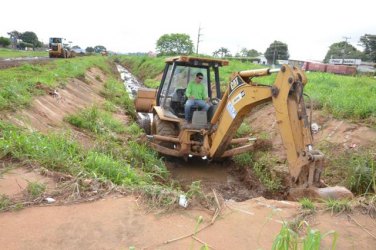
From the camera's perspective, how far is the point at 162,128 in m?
7.73

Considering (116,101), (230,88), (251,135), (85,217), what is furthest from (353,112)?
(116,101)

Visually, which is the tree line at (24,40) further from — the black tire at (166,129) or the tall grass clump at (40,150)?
the tall grass clump at (40,150)

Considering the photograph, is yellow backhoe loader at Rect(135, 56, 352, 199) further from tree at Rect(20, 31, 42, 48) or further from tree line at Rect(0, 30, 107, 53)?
tree at Rect(20, 31, 42, 48)

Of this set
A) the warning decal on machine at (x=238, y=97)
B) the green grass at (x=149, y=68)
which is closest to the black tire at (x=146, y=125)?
the warning decal on machine at (x=238, y=97)

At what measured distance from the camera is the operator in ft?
24.7

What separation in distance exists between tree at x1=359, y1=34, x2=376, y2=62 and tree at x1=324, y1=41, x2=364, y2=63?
102 cm

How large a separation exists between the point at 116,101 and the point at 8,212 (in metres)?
11.4

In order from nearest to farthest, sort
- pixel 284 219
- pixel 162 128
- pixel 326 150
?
pixel 284 219 → pixel 326 150 → pixel 162 128

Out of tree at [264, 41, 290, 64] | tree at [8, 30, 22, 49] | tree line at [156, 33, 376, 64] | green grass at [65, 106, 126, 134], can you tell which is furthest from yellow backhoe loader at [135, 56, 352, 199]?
tree at [8, 30, 22, 49]

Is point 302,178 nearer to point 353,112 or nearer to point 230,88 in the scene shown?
point 230,88

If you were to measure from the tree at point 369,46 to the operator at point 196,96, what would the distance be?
6076cm

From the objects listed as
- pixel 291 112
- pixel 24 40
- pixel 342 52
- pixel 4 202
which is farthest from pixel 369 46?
pixel 24 40

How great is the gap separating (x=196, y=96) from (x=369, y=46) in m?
64.2

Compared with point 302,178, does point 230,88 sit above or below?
above
